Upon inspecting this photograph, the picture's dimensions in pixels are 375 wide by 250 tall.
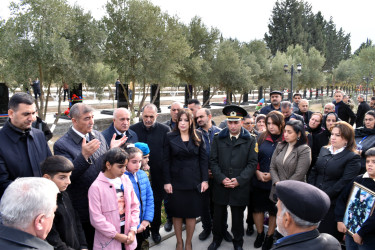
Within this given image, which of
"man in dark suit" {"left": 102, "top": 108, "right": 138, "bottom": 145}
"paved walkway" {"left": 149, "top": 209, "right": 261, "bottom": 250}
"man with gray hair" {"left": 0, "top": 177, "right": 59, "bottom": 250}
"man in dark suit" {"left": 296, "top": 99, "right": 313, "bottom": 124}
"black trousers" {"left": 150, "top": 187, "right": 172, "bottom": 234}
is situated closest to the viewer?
"man with gray hair" {"left": 0, "top": 177, "right": 59, "bottom": 250}

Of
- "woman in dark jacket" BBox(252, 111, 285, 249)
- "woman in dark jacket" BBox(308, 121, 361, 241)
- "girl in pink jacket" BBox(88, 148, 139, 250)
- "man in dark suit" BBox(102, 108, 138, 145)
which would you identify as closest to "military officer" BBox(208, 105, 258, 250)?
"woman in dark jacket" BBox(252, 111, 285, 249)

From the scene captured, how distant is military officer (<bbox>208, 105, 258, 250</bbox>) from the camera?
4.01 meters

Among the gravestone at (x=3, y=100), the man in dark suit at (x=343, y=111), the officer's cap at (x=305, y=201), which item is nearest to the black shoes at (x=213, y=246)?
the officer's cap at (x=305, y=201)

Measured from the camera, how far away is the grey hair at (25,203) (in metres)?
1.60

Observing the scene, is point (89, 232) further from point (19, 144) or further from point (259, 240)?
point (259, 240)

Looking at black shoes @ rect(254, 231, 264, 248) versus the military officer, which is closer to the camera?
the military officer

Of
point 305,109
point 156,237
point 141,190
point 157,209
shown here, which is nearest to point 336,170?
point 141,190

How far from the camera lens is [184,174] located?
396 cm

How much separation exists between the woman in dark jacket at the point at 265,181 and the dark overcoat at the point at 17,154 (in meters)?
2.88

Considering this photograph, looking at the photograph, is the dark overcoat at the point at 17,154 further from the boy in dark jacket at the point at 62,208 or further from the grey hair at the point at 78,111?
the grey hair at the point at 78,111

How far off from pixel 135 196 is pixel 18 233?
64.7 inches

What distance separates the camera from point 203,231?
450 cm

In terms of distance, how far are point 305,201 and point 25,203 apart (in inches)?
62.0

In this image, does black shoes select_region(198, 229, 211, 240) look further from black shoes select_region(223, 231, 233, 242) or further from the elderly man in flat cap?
the elderly man in flat cap
